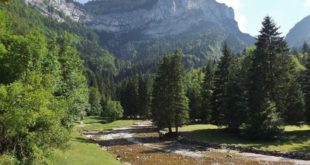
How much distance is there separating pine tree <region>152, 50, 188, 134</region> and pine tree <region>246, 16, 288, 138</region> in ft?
43.7

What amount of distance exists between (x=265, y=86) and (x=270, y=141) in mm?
11686

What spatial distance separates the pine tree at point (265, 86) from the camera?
200ft

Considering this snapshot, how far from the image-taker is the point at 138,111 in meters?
144

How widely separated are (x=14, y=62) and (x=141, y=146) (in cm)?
3493

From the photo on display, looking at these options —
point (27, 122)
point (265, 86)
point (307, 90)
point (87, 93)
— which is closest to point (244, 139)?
point (265, 86)

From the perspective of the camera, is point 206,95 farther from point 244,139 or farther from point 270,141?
point 270,141

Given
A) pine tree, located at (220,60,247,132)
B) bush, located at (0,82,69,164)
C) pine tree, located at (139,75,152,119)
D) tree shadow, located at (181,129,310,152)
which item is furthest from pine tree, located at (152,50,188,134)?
pine tree, located at (139,75,152,119)

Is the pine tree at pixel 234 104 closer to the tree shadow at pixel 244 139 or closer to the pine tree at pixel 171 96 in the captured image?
the tree shadow at pixel 244 139

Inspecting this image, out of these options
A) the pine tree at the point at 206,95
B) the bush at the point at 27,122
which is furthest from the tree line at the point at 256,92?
the bush at the point at 27,122

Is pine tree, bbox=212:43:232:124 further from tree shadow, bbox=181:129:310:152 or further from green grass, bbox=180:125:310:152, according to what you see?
tree shadow, bbox=181:129:310:152

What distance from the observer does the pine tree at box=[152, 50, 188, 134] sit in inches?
2869

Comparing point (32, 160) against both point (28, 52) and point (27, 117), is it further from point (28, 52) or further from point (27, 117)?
point (28, 52)

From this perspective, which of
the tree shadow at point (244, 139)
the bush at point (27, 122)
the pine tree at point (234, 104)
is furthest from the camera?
the pine tree at point (234, 104)

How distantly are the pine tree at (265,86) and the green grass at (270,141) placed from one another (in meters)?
2.14
